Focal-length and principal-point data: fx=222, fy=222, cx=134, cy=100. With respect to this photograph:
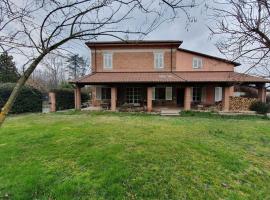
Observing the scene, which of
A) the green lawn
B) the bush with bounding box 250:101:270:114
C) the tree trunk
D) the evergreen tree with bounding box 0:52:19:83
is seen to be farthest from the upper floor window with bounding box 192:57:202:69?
the tree trunk

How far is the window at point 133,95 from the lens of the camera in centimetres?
2169

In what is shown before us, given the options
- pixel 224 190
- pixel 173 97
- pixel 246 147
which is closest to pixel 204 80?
pixel 173 97

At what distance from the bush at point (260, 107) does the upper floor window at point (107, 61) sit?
13.3m

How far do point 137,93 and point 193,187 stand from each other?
17.5 metres

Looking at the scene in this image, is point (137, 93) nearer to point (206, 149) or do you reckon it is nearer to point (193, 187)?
point (206, 149)

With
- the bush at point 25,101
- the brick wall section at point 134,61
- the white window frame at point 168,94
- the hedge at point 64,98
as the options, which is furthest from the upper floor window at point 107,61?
the bush at point 25,101

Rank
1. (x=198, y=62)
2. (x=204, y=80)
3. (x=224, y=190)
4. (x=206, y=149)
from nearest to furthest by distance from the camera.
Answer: (x=224, y=190) → (x=206, y=149) → (x=204, y=80) → (x=198, y=62)

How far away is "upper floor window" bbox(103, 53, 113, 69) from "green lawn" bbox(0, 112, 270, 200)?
47.3 ft

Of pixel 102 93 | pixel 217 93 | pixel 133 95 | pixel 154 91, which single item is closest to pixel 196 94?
pixel 217 93

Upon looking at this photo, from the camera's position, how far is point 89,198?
4.07 m

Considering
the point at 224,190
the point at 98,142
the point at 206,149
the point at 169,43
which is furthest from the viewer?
the point at 169,43

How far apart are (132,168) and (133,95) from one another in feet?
54.9

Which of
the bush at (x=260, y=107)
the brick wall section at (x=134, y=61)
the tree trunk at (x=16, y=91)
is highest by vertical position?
the brick wall section at (x=134, y=61)

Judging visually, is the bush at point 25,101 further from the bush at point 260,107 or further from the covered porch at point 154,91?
the bush at point 260,107
